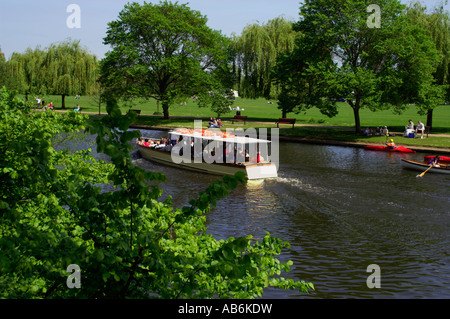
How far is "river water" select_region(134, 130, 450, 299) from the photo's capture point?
1417cm

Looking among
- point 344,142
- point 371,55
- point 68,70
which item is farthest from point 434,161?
point 68,70

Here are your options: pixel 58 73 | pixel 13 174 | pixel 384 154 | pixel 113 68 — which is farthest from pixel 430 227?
pixel 58 73

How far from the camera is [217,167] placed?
29.6 metres

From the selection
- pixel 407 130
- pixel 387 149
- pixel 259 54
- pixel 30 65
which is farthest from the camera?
pixel 30 65

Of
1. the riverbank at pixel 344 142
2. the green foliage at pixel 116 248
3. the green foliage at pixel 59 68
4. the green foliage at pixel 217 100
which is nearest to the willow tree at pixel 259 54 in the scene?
the green foliage at pixel 217 100

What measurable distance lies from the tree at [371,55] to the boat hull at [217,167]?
16802 millimetres

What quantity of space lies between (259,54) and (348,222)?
46893 mm

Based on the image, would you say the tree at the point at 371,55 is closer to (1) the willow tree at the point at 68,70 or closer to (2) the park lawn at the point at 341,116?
(2) the park lawn at the point at 341,116

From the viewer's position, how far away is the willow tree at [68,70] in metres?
71.5

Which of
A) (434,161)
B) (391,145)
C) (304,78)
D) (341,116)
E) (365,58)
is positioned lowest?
(434,161)

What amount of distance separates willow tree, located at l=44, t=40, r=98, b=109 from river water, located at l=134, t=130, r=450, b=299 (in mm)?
44181

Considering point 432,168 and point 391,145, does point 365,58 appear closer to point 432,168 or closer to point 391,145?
point 391,145

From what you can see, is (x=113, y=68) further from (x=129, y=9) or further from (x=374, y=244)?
(x=374, y=244)
